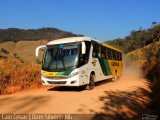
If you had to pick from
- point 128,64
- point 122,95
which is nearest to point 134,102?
point 122,95

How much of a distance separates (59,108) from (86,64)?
6.00 meters

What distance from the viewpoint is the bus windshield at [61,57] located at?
17.4 m

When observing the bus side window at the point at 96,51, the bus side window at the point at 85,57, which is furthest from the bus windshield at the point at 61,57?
the bus side window at the point at 96,51

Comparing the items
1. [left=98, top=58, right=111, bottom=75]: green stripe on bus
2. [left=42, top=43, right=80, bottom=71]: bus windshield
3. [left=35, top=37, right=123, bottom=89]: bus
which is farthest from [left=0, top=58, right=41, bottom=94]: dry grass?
[left=98, top=58, right=111, bottom=75]: green stripe on bus

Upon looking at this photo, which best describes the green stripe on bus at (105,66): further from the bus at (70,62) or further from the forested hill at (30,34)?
the forested hill at (30,34)

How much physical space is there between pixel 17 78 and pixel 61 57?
4845mm

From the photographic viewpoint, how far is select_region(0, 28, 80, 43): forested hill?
8720 centimetres

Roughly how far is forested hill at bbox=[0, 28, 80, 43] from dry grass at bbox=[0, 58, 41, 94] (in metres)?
63.3

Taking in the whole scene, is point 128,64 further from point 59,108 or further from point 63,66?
point 59,108

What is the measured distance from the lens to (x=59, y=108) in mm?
12531

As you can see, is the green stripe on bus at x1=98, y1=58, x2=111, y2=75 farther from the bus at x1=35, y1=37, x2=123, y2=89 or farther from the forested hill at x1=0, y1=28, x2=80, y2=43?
the forested hill at x1=0, y1=28, x2=80, y2=43

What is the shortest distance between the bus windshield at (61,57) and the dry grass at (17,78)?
339 cm

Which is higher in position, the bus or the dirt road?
the bus

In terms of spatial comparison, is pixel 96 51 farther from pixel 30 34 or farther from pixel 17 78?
pixel 30 34
